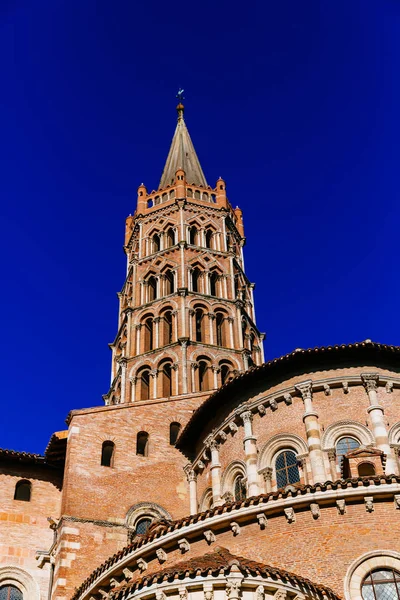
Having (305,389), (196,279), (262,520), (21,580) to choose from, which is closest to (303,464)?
(305,389)

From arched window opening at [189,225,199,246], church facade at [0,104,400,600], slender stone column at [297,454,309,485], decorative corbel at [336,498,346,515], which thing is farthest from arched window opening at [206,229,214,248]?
decorative corbel at [336,498,346,515]

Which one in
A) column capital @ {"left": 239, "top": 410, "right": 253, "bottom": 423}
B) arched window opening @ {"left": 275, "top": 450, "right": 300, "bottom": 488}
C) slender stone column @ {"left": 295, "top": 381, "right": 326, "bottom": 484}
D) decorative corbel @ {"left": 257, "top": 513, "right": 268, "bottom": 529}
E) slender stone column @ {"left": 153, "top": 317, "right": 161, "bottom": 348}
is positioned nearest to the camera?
decorative corbel @ {"left": 257, "top": 513, "right": 268, "bottom": 529}

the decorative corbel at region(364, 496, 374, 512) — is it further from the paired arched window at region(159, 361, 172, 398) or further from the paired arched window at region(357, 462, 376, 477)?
the paired arched window at region(159, 361, 172, 398)

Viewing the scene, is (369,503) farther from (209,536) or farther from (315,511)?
(209,536)

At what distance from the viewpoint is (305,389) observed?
2255 cm

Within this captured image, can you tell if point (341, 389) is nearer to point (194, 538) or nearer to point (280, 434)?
point (280, 434)

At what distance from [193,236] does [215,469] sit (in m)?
22.6

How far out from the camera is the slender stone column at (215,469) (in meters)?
23.7

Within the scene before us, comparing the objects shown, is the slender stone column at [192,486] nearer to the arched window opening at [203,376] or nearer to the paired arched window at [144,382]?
the arched window opening at [203,376]

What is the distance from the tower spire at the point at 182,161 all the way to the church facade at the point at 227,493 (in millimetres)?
18145

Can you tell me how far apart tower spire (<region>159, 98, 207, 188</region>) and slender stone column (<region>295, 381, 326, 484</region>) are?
93.5 feet

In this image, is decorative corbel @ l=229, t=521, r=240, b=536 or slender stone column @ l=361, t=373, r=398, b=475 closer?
decorative corbel @ l=229, t=521, r=240, b=536

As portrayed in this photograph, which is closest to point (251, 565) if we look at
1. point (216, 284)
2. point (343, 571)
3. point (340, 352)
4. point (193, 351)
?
point (343, 571)

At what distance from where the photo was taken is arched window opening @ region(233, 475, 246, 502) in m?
23.2
